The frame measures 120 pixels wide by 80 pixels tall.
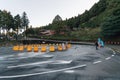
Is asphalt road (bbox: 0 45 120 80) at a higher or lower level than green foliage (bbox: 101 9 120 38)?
lower

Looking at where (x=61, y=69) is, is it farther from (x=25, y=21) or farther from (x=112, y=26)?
(x=25, y=21)

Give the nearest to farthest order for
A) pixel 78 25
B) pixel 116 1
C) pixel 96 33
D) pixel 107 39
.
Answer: pixel 107 39, pixel 96 33, pixel 116 1, pixel 78 25

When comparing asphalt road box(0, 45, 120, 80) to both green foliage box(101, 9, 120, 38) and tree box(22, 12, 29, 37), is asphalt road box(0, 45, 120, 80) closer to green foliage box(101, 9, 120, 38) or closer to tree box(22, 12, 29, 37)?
green foliage box(101, 9, 120, 38)

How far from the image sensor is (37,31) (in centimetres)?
15450

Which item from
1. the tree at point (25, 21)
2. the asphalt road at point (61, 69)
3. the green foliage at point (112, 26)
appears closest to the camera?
the asphalt road at point (61, 69)

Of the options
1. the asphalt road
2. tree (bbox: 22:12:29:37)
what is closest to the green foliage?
the asphalt road

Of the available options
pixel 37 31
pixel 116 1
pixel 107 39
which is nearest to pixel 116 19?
pixel 107 39

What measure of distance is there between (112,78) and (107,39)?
61.7 m

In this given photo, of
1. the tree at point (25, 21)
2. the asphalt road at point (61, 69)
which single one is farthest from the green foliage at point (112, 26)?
the tree at point (25, 21)

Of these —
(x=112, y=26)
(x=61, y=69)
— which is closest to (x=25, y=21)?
(x=112, y=26)

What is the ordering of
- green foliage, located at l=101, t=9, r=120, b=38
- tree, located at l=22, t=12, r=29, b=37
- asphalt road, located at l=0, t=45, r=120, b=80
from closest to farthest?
asphalt road, located at l=0, t=45, r=120, b=80
green foliage, located at l=101, t=9, r=120, b=38
tree, located at l=22, t=12, r=29, b=37

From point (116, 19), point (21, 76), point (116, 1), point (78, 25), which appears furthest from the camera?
point (78, 25)

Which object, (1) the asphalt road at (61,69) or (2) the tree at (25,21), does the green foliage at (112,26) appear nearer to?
Answer: (1) the asphalt road at (61,69)

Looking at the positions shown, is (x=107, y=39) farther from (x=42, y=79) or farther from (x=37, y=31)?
(x=37, y=31)
